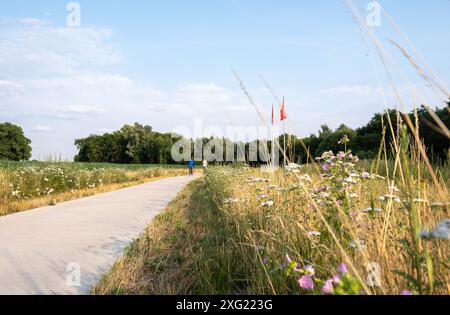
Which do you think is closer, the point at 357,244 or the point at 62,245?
the point at 357,244

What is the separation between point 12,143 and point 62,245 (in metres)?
66.8

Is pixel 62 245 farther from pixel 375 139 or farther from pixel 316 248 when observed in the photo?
pixel 375 139

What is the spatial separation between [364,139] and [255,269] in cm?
2773

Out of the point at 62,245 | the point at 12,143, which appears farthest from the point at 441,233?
the point at 12,143

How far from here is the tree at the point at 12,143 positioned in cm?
5778

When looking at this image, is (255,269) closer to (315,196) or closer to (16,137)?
(315,196)

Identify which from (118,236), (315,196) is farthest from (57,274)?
(315,196)

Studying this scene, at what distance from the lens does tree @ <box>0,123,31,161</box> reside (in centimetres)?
5778

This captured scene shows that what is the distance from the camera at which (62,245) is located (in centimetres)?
349

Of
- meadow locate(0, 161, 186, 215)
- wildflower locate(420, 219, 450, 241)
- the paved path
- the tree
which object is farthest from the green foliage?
the tree

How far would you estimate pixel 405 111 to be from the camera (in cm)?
149

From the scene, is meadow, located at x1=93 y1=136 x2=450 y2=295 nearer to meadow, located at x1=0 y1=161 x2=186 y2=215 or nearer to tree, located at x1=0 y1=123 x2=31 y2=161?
meadow, located at x1=0 y1=161 x2=186 y2=215

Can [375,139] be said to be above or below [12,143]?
below
